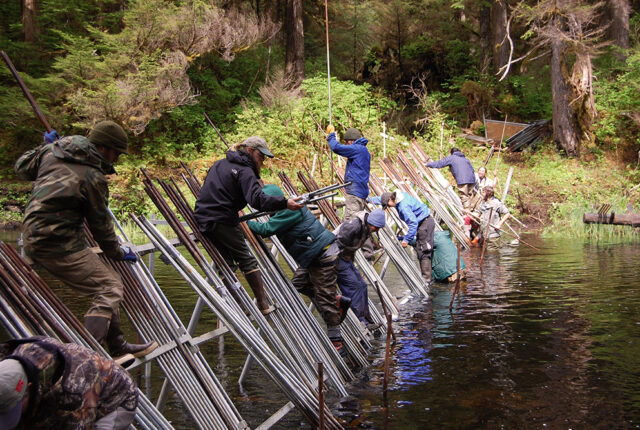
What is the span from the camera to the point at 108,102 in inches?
851

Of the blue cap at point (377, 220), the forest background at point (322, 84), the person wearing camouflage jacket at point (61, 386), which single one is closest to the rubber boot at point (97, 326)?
the person wearing camouflage jacket at point (61, 386)

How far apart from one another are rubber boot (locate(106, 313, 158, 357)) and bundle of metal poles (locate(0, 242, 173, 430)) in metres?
0.46

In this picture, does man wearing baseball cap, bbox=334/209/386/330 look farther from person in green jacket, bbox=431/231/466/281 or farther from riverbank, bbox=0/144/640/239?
riverbank, bbox=0/144/640/239

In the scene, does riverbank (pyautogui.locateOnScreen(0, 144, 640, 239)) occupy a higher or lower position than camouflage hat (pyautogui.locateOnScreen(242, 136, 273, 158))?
lower

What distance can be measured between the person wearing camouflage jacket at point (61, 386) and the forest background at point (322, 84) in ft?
51.9

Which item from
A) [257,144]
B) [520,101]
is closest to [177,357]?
[257,144]

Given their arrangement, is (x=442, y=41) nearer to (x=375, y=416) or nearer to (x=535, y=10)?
(x=535, y=10)

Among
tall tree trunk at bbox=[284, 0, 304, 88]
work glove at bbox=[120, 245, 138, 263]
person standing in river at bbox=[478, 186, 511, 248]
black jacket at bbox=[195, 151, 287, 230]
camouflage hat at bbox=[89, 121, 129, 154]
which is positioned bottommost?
person standing in river at bbox=[478, 186, 511, 248]

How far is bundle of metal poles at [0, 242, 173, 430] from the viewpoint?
3.30 meters

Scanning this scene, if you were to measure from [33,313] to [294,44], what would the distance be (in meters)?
24.1

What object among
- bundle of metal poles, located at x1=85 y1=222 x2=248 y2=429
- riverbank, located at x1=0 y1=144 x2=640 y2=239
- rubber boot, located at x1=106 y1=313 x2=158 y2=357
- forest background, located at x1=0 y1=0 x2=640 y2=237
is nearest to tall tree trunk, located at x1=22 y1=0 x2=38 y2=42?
forest background, located at x1=0 y1=0 x2=640 y2=237

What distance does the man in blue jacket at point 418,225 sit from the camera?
10.1 meters

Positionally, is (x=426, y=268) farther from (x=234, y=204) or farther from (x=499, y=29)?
(x=499, y=29)

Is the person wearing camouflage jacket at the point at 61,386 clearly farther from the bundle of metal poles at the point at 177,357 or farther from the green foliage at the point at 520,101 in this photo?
the green foliage at the point at 520,101
